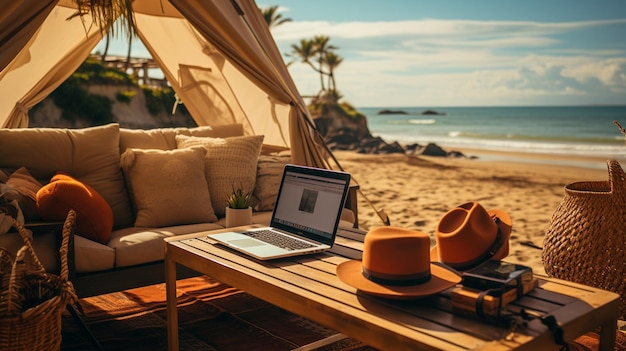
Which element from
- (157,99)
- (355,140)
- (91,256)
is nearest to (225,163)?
(91,256)

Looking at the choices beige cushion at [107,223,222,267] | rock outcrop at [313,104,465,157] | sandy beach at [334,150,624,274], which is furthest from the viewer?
rock outcrop at [313,104,465,157]

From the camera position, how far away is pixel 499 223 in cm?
183

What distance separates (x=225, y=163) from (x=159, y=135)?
0.53 metres

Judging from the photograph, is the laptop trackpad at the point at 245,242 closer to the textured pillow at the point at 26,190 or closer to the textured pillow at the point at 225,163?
the textured pillow at the point at 26,190

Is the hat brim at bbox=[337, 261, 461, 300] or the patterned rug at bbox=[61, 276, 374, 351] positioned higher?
the hat brim at bbox=[337, 261, 461, 300]

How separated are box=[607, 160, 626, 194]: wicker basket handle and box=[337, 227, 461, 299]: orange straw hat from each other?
163cm

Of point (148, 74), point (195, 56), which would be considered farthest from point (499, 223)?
point (148, 74)

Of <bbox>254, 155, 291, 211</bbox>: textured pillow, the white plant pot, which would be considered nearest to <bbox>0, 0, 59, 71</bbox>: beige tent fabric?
the white plant pot

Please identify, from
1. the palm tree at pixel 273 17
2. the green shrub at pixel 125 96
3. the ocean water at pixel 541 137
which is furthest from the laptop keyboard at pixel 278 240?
the palm tree at pixel 273 17

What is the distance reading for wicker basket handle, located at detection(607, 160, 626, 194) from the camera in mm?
2855

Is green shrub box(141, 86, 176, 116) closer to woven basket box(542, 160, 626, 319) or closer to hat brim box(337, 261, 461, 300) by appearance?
woven basket box(542, 160, 626, 319)

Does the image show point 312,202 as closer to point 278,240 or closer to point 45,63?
point 278,240

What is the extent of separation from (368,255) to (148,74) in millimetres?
15433

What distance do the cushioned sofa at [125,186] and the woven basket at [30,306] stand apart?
50cm
